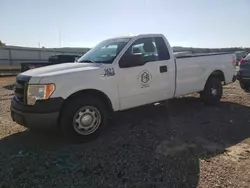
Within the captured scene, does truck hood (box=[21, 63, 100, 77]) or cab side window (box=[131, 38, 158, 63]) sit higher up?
cab side window (box=[131, 38, 158, 63])

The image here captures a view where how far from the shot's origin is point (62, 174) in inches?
143

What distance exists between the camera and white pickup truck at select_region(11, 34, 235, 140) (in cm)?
446

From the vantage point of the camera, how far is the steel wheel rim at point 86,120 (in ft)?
15.5

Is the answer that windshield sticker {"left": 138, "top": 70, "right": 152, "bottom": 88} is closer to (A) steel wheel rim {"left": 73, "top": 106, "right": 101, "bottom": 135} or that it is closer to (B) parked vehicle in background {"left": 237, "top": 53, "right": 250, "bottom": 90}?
(A) steel wheel rim {"left": 73, "top": 106, "right": 101, "bottom": 135}

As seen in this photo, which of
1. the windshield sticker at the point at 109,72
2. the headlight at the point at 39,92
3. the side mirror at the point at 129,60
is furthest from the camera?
the side mirror at the point at 129,60

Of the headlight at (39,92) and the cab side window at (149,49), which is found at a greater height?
the cab side window at (149,49)

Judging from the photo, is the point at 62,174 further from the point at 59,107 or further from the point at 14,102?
the point at 14,102

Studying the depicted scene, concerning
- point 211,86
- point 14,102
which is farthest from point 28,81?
point 211,86

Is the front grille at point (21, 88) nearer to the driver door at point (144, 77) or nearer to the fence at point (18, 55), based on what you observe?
the driver door at point (144, 77)

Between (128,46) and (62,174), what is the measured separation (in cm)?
292

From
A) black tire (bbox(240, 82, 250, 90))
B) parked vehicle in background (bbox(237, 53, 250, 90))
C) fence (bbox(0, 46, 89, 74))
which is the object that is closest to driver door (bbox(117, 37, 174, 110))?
parked vehicle in background (bbox(237, 53, 250, 90))

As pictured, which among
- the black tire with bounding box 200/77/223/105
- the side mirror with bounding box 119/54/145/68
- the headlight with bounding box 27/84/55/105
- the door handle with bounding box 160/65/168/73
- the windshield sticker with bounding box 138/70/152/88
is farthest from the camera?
the black tire with bounding box 200/77/223/105

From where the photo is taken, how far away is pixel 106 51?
5742 mm

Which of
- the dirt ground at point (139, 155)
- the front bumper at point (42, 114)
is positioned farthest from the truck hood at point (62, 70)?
the dirt ground at point (139, 155)
